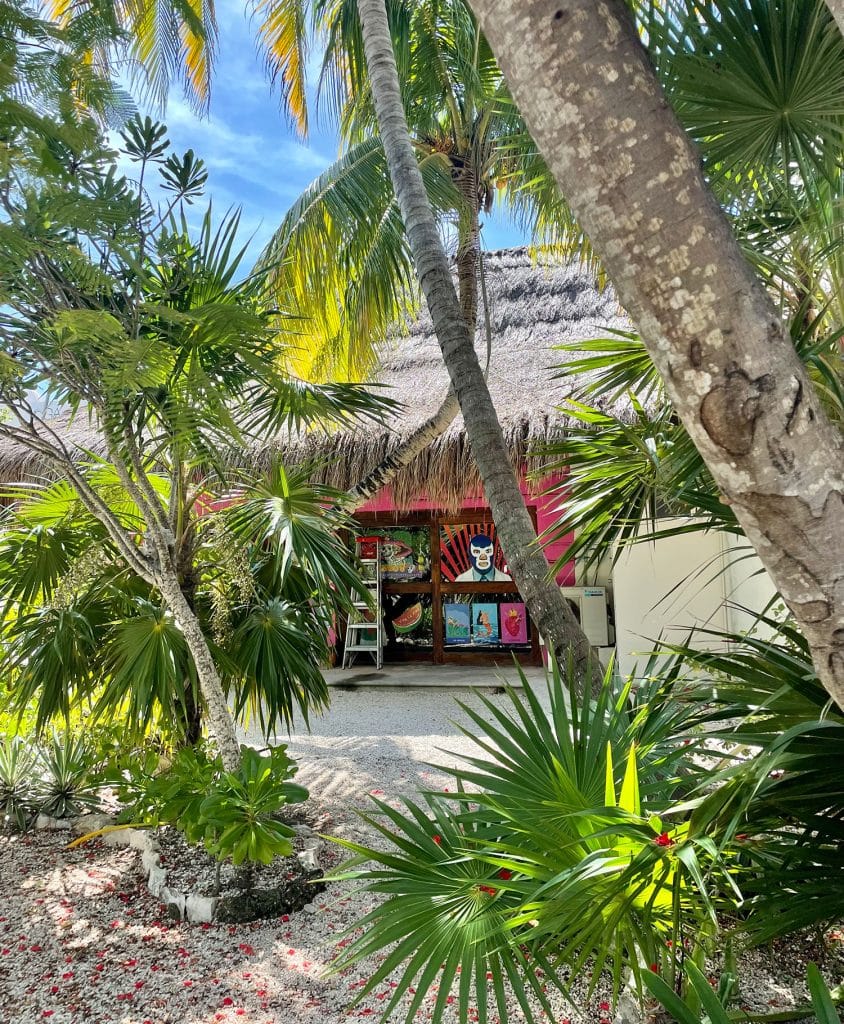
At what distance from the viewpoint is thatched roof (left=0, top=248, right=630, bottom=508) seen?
6691mm

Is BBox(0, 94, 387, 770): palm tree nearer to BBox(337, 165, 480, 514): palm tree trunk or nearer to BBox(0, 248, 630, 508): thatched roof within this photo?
BBox(337, 165, 480, 514): palm tree trunk

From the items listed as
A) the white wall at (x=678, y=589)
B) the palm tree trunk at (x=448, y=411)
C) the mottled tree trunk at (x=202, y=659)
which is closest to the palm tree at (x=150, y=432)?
the mottled tree trunk at (x=202, y=659)

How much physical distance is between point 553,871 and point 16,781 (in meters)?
3.64

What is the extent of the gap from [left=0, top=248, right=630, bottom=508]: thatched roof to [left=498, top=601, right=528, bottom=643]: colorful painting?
2434 millimetres

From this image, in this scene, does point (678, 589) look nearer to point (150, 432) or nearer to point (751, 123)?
point (150, 432)

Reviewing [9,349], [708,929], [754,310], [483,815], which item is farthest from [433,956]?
[9,349]

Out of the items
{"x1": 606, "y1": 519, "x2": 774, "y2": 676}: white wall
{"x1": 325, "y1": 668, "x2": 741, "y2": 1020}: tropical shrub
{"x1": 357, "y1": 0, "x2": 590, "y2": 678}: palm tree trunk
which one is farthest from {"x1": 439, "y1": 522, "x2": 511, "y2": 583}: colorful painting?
{"x1": 325, "y1": 668, "x2": 741, "y2": 1020}: tropical shrub

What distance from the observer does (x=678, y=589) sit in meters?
6.00

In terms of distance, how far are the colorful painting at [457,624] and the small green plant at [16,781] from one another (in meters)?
5.54

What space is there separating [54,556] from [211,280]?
159 centimetres

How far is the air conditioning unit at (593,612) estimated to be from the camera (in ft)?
25.8

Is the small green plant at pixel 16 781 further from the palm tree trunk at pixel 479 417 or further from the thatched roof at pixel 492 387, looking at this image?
the palm tree trunk at pixel 479 417

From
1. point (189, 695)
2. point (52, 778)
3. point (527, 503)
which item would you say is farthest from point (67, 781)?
point (527, 503)

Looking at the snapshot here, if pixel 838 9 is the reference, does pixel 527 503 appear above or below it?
above
